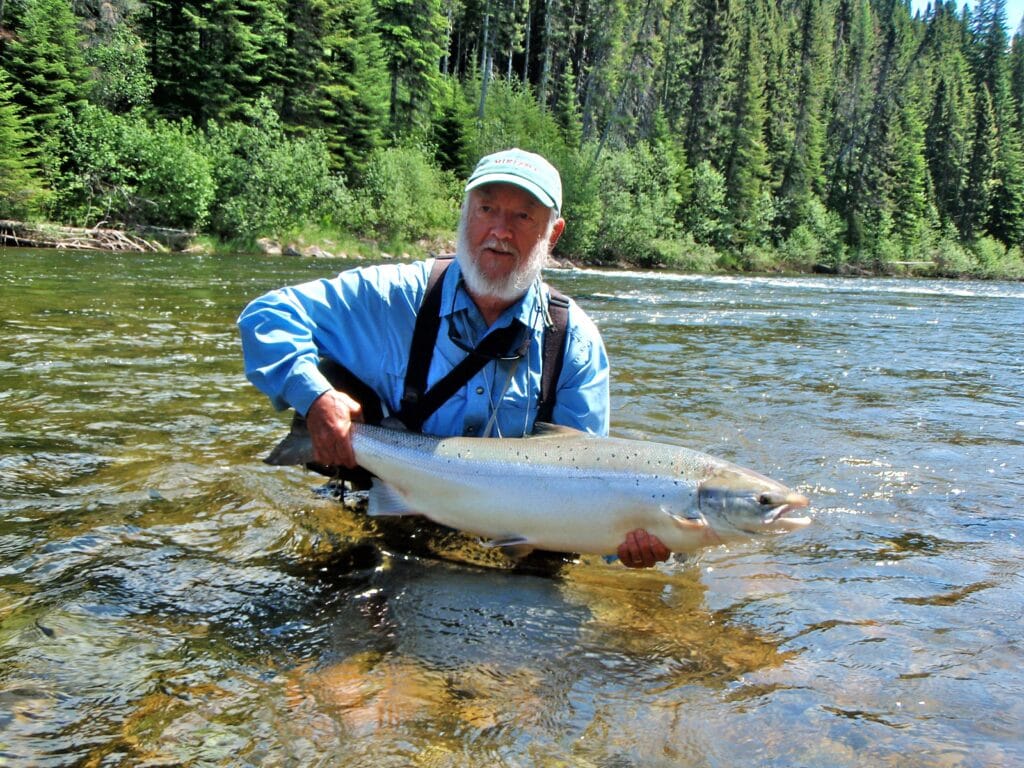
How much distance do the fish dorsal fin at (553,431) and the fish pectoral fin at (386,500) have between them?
2.32ft

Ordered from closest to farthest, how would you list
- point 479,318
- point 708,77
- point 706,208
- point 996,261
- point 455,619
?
point 455,619
point 479,318
point 706,208
point 708,77
point 996,261

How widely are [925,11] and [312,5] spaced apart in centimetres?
11741

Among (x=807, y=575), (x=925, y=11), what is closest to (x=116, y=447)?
(x=807, y=575)

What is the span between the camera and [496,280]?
395cm

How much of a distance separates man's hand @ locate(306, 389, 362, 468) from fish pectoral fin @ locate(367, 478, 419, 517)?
0.17 metres

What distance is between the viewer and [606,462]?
3.54 m

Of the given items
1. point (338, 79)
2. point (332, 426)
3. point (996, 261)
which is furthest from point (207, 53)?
point (996, 261)

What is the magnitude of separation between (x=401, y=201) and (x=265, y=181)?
7.50 metres

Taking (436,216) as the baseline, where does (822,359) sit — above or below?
below

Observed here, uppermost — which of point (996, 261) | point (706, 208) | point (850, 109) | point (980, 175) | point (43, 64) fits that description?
point (850, 109)

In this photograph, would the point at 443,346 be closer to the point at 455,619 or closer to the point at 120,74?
the point at 455,619

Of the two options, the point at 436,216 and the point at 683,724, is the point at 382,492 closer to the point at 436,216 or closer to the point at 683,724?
the point at 683,724

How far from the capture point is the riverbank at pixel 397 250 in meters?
25.7

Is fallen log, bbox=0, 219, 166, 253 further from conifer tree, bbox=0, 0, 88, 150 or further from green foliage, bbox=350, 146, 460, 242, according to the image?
green foliage, bbox=350, 146, 460, 242
